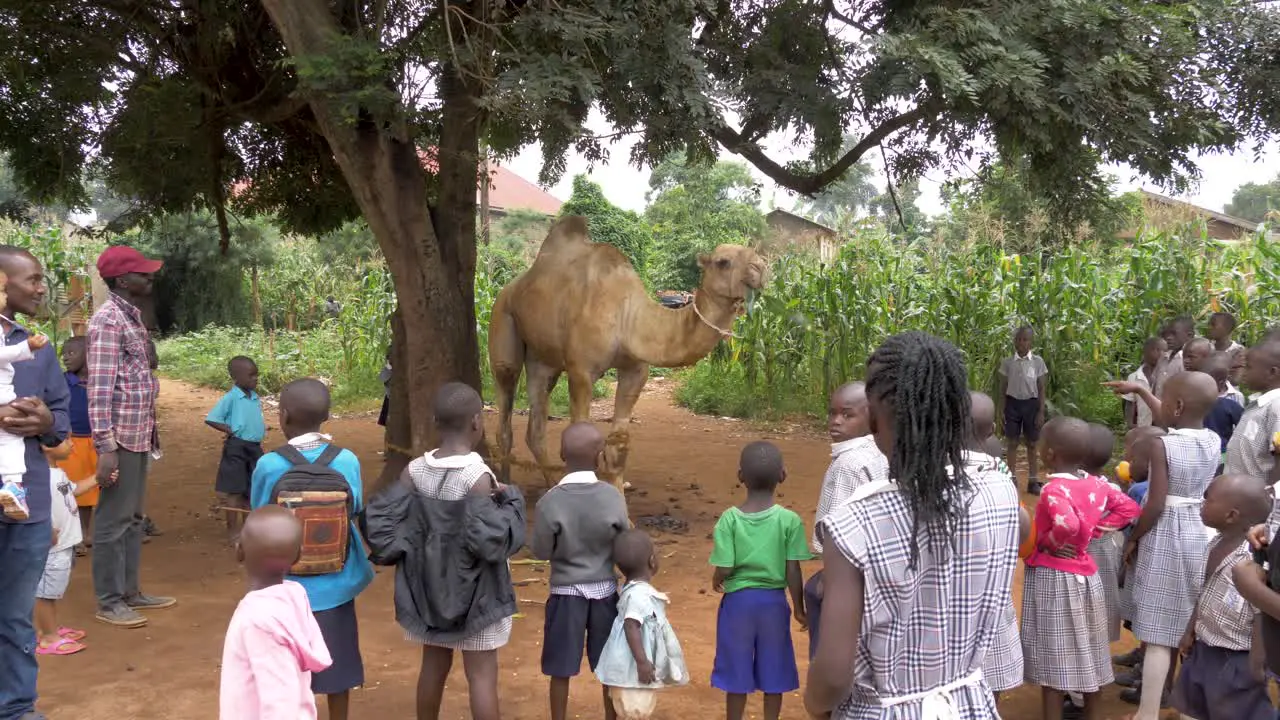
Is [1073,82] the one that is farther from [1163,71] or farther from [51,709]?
[51,709]

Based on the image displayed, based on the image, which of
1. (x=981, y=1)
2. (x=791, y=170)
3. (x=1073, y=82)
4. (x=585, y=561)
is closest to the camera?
(x=585, y=561)

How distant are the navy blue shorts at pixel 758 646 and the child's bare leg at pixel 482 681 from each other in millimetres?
890

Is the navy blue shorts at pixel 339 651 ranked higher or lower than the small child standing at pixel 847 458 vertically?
lower

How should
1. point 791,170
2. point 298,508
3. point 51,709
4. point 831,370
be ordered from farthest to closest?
point 831,370
point 791,170
point 51,709
point 298,508

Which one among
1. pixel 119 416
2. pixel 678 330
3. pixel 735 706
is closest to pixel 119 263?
pixel 119 416

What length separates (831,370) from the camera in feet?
45.5

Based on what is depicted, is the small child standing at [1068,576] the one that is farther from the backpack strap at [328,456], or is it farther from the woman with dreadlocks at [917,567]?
the backpack strap at [328,456]

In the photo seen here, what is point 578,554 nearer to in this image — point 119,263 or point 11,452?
point 11,452

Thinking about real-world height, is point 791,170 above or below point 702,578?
above

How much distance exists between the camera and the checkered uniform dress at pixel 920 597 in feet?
6.93

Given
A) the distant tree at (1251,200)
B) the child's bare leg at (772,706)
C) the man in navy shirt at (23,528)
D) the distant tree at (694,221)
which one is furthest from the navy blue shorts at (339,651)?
the distant tree at (1251,200)

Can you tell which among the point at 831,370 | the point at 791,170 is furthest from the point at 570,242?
the point at 831,370

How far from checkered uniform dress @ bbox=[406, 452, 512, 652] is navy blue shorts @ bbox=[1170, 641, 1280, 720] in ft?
8.50

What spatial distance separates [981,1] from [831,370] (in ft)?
27.2
